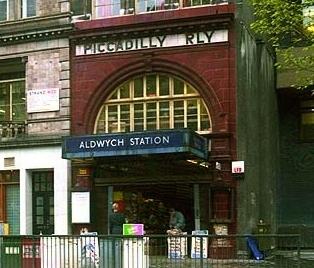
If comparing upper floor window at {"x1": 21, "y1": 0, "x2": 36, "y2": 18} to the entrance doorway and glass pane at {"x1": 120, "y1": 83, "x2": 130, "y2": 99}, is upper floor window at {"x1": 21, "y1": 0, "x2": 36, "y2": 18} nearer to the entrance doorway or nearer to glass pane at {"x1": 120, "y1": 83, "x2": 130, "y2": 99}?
glass pane at {"x1": 120, "y1": 83, "x2": 130, "y2": 99}

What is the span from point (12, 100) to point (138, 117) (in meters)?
5.75

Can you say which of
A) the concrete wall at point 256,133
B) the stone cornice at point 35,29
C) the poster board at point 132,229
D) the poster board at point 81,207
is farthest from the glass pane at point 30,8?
the poster board at point 132,229

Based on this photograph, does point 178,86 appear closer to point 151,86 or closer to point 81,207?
point 151,86

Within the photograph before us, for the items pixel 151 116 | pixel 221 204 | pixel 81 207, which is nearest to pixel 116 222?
pixel 81 207

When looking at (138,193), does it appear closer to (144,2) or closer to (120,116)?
(120,116)

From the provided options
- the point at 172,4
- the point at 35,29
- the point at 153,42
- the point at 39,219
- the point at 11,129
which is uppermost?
the point at 172,4

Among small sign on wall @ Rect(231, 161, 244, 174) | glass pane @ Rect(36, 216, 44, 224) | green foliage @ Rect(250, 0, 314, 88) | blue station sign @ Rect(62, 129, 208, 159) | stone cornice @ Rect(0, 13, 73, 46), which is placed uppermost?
stone cornice @ Rect(0, 13, 73, 46)

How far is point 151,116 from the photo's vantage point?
23859 millimetres

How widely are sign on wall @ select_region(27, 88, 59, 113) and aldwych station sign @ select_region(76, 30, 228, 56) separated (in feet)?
5.49

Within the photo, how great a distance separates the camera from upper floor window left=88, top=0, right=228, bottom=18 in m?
23.8

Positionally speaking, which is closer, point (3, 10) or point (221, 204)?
point (221, 204)

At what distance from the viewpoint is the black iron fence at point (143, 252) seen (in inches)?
571

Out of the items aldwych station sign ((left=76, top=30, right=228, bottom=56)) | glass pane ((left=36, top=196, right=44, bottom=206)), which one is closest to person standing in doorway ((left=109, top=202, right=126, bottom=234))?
glass pane ((left=36, top=196, right=44, bottom=206))

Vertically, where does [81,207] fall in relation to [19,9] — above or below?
below
